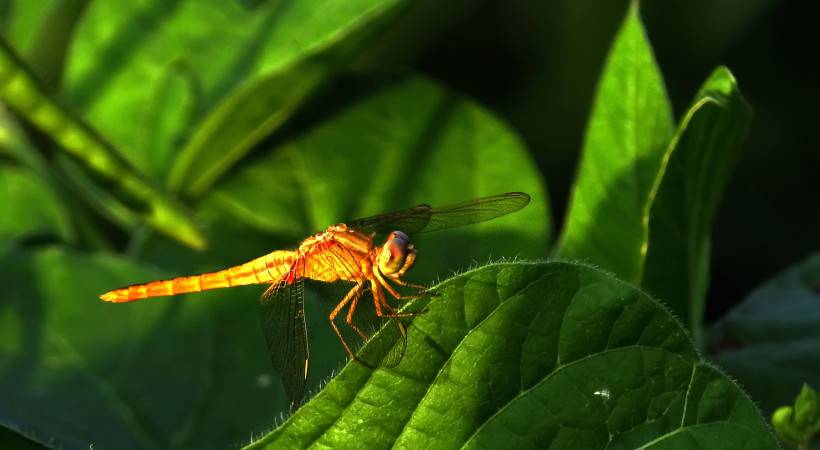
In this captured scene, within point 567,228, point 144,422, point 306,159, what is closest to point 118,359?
point 144,422

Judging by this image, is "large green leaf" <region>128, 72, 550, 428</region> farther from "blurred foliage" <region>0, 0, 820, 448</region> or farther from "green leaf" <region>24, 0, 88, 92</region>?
"green leaf" <region>24, 0, 88, 92</region>

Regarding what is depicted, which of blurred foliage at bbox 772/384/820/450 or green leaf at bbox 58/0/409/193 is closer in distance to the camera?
blurred foliage at bbox 772/384/820/450

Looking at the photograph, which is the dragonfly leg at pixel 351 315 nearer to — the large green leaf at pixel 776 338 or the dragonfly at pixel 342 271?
the dragonfly at pixel 342 271

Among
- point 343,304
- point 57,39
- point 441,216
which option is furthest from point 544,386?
point 57,39

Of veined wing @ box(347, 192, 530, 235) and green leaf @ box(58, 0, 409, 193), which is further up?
green leaf @ box(58, 0, 409, 193)

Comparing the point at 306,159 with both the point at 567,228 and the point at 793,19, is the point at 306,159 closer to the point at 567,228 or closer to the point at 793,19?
the point at 567,228

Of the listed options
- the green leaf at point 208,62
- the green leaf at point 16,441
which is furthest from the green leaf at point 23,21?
the green leaf at point 16,441

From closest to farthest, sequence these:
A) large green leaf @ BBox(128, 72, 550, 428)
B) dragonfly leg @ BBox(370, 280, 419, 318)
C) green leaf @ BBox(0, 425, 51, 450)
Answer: green leaf @ BBox(0, 425, 51, 450)
dragonfly leg @ BBox(370, 280, 419, 318)
large green leaf @ BBox(128, 72, 550, 428)

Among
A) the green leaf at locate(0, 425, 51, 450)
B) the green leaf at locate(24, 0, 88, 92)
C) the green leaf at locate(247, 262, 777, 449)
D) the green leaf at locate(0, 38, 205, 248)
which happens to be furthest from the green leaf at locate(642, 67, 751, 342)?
the green leaf at locate(24, 0, 88, 92)
